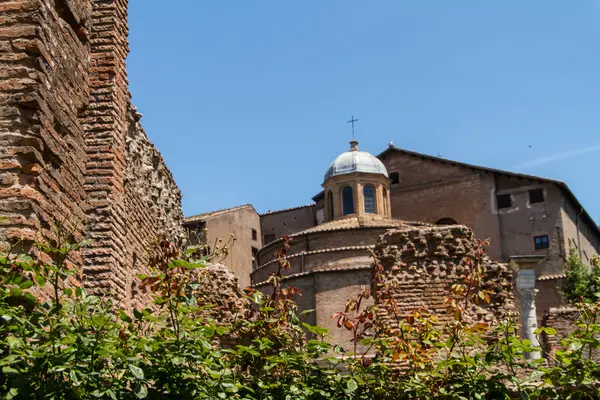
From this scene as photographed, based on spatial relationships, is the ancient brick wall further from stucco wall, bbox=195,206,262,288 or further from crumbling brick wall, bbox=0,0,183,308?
stucco wall, bbox=195,206,262,288

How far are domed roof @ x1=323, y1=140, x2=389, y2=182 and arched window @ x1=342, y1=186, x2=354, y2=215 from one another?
729mm

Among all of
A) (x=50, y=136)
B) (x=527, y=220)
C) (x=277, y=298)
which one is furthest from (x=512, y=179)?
(x=50, y=136)

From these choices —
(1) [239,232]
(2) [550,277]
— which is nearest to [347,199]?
(1) [239,232]

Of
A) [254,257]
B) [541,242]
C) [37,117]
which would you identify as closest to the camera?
[37,117]

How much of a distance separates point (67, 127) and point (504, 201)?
31122 millimetres

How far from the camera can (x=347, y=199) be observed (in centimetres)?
3509

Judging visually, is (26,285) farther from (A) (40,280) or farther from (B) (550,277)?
(B) (550,277)

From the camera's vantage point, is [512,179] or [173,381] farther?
[512,179]

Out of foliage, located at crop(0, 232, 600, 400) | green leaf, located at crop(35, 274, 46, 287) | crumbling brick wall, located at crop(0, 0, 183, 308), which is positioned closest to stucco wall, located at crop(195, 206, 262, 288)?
crumbling brick wall, located at crop(0, 0, 183, 308)

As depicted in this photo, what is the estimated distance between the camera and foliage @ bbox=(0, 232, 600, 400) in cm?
443

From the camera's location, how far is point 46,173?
5.28 meters

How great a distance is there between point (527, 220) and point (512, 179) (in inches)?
72.7

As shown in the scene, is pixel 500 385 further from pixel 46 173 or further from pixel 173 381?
pixel 46 173

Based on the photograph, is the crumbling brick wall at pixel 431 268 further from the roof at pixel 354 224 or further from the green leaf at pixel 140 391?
the roof at pixel 354 224
